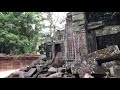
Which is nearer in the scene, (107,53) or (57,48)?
(107,53)

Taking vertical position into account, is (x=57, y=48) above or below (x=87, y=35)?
below

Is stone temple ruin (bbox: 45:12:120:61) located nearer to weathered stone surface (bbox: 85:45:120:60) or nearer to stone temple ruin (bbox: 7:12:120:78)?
stone temple ruin (bbox: 7:12:120:78)

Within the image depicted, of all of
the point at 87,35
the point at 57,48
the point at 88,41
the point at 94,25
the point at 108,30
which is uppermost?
the point at 94,25

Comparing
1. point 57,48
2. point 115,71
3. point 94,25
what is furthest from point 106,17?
point 57,48

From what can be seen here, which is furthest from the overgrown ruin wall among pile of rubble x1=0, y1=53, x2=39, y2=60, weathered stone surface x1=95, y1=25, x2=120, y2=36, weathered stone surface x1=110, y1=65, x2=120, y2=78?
weathered stone surface x1=110, y1=65, x2=120, y2=78

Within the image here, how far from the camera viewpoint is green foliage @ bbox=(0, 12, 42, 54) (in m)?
12.9

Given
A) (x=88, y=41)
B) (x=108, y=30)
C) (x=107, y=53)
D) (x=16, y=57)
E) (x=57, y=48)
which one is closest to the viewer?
(x=107, y=53)

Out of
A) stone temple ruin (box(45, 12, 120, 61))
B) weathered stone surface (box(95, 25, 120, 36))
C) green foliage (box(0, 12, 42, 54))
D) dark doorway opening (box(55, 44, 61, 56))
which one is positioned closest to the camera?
weathered stone surface (box(95, 25, 120, 36))

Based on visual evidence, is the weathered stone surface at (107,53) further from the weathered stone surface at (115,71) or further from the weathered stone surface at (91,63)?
the weathered stone surface at (115,71)

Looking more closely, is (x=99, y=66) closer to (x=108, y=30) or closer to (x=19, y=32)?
(x=108, y=30)

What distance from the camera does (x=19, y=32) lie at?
14102 millimetres
